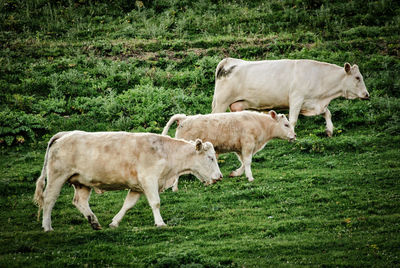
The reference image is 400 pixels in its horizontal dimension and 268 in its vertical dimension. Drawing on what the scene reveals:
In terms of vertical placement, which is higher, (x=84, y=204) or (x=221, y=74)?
(x=221, y=74)

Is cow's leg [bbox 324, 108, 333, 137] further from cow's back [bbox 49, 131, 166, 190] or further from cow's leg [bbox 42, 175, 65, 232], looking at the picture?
cow's leg [bbox 42, 175, 65, 232]

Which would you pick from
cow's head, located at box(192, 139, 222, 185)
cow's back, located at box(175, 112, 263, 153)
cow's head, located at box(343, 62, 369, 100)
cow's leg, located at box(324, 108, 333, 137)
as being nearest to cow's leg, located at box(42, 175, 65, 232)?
cow's head, located at box(192, 139, 222, 185)

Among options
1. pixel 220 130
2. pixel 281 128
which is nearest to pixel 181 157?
pixel 220 130

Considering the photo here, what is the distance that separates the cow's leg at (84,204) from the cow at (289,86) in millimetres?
7008

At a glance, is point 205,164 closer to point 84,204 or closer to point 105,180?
point 105,180

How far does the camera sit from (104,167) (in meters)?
10.2

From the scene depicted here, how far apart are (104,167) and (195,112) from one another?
29.2 feet

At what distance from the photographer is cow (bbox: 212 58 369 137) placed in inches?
642

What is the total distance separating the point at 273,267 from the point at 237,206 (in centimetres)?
348

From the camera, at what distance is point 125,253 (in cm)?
878

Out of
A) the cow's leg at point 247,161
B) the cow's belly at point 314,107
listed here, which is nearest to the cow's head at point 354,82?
the cow's belly at point 314,107

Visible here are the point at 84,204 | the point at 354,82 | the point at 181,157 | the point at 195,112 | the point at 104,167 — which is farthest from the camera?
the point at 195,112

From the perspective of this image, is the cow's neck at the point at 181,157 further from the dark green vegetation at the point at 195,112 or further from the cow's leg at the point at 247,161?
the cow's leg at the point at 247,161

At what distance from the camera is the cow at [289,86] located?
53.5ft
